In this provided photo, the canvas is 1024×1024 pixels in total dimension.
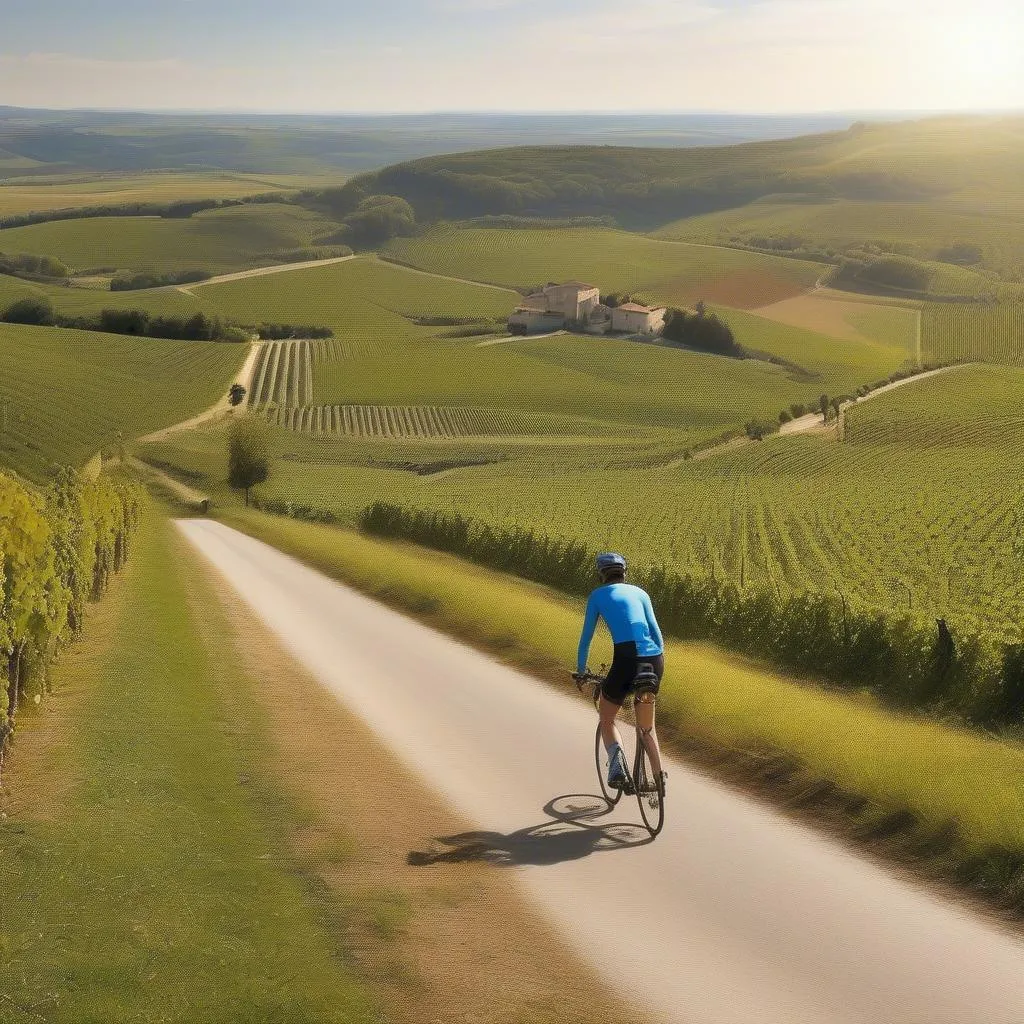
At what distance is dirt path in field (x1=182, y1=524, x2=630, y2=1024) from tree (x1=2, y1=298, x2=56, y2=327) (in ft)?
487

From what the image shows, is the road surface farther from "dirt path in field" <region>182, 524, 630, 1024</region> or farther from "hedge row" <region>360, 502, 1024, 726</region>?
"hedge row" <region>360, 502, 1024, 726</region>

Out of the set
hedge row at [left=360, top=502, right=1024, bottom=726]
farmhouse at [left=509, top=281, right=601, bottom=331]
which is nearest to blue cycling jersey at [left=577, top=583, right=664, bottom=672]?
hedge row at [left=360, top=502, right=1024, bottom=726]

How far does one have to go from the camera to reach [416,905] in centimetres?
1031

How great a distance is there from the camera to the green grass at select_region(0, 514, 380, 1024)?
336 inches

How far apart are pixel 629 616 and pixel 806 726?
3901 mm

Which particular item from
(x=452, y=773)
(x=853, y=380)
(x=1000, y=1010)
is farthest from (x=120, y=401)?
(x=1000, y=1010)

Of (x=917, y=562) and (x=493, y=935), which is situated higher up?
(x=493, y=935)

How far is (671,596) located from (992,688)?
9.74 metres

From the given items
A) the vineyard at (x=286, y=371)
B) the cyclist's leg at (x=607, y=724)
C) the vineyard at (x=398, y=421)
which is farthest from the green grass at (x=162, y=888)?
the vineyard at (x=286, y=371)

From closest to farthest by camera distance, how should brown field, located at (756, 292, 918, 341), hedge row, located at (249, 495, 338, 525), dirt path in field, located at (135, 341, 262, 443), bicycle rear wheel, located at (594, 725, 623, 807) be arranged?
bicycle rear wheel, located at (594, 725, 623, 807) < hedge row, located at (249, 495, 338, 525) < dirt path in field, located at (135, 341, 262, 443) < brown field, located at (756, 292, 918, 341)

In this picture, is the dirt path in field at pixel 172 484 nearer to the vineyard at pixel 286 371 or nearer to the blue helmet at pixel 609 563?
the vineyard at pixel 286 371

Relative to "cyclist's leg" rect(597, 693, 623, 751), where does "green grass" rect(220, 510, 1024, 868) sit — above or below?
below

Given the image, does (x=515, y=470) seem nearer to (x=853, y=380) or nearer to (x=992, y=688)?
(x=853, y=380)

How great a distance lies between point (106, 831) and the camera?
38.4ft
